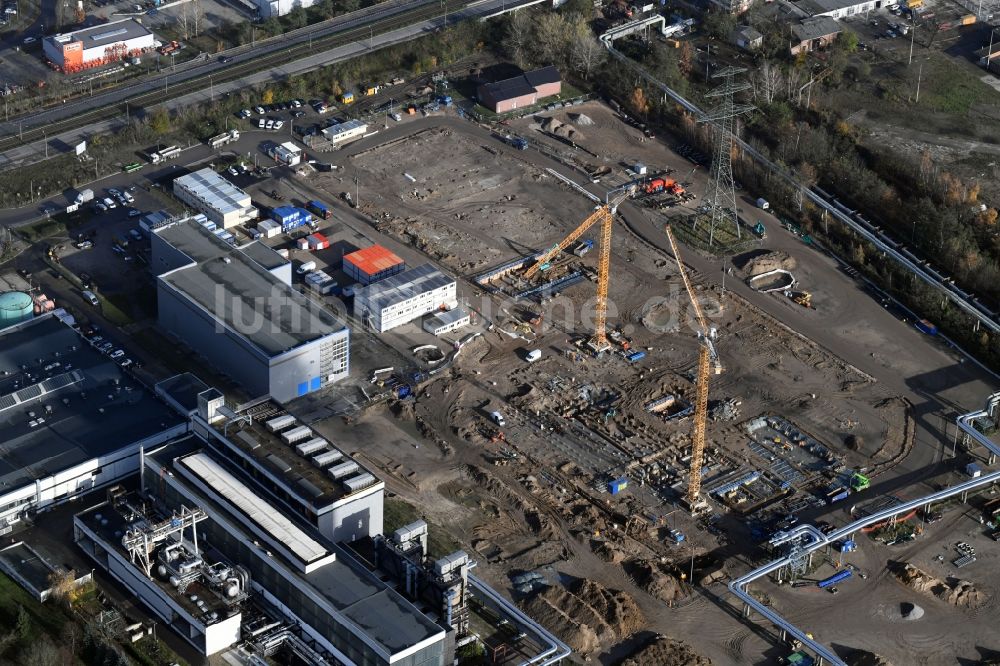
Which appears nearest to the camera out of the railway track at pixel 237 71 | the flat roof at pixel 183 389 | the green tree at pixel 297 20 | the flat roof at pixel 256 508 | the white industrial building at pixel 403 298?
the flat roof at pixel 256 508

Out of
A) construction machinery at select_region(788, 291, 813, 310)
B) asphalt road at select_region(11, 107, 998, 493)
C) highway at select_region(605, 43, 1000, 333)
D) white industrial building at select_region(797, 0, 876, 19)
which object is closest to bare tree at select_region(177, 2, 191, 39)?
asphalt road at select_region(11, 107, 998, 493)

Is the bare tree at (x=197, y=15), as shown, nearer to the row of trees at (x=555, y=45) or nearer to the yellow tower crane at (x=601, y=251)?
the row of trees at (x=555, y=45)

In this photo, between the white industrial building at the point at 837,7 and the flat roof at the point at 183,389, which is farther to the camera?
the white industrial building at the point at 837,7

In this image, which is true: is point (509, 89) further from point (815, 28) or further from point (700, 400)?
point (700, 400)

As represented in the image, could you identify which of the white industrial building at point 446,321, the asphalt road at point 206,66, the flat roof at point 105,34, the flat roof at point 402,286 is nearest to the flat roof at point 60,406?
the flat roof at point 402,286

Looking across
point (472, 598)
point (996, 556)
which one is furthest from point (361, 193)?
point (996, 556)

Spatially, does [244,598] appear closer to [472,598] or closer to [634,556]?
[472,598]

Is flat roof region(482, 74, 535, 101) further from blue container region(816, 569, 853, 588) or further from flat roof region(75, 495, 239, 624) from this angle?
blue container region(816, 569, 853, 588)
